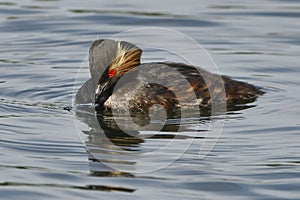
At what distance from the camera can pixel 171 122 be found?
10.0 m

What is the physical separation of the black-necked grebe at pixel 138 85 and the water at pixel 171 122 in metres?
0.40

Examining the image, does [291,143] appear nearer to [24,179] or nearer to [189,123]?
[189,123]

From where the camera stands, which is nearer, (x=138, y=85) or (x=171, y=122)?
(x=171, y=122)

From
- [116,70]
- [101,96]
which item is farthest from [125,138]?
[116,70]

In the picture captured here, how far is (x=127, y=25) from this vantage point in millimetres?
15742

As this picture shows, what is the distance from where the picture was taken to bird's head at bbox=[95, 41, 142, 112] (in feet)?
34.5

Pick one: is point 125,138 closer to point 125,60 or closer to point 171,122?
point 171,122

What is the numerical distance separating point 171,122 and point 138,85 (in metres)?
0.91

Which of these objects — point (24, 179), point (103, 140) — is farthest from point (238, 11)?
point (24, 179)

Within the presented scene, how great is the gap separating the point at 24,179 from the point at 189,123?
262 centimetres

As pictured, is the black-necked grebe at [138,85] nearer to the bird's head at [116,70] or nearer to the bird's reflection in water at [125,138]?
the bird's head at [116,70]

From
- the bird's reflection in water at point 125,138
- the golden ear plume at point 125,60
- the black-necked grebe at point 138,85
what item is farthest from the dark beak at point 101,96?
the golden ear plume at point 125,60

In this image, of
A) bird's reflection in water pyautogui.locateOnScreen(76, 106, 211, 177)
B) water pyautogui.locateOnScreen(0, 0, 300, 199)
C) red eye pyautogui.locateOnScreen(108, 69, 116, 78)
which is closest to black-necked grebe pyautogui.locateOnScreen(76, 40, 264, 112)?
red eye pyautogui.locateOnScreen(108, 69, 116, 78)

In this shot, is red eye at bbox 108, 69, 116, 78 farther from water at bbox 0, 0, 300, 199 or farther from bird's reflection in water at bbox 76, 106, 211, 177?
water at bbox 0, 0, 300, 199
